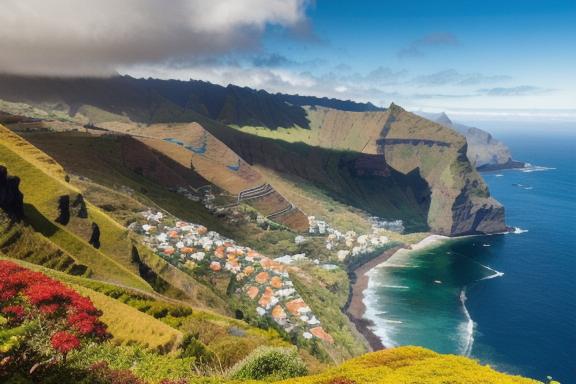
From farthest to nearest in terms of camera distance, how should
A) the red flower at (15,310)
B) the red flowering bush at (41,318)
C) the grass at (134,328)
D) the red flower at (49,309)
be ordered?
the grass at (134,328) → the red flower at (49,309) → the red flower at (15,310) → the red flowering bush at (41,318)

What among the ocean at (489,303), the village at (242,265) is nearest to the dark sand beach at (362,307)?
the ocean at (489,303)

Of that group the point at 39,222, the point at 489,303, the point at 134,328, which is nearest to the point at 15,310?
the point at 134,328

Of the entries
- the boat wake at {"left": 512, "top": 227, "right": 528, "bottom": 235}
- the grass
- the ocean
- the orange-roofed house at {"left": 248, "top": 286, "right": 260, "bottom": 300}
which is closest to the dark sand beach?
the ocean

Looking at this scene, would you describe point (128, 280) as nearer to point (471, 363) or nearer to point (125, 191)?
point (471, 363)

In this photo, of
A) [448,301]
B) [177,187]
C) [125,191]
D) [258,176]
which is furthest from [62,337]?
[258,176]

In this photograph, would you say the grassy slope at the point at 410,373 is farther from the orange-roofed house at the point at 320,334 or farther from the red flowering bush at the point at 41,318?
the orange-roofed house at the point at 320,334
